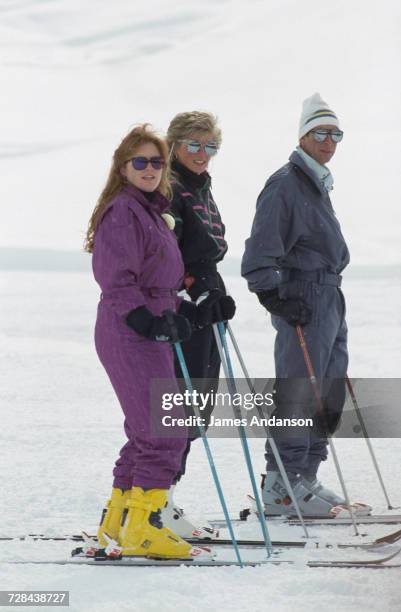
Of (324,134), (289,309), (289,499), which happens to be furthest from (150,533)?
(324,134)

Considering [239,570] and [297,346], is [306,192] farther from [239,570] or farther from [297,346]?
[239,570]

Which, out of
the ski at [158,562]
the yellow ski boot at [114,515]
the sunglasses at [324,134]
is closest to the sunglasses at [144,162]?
the sunglasses at [324,134]

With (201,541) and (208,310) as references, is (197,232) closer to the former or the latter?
(208,310)

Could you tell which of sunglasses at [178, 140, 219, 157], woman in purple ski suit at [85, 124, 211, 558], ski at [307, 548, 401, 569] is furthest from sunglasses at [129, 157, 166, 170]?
ski at [307, 548, 401, 569]

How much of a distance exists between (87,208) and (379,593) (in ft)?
112

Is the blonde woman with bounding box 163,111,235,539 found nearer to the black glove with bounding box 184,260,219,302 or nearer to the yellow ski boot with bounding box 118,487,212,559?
the black glove with bounding box 184,260,219,302

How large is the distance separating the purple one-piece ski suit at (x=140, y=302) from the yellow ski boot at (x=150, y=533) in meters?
0.05

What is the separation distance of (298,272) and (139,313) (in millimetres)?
1242

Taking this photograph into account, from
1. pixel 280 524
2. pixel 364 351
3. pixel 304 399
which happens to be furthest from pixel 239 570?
pixel 364 351

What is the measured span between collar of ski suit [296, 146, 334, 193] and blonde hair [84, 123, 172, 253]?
100cm

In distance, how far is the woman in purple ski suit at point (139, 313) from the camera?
131 inches

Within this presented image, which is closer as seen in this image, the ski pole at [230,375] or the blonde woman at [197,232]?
the ski pole at [230,375]

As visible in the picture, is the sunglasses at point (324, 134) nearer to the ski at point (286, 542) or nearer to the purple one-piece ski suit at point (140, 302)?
the purple one-piece ski suit at point (140, 302)

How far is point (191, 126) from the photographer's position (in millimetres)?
4000
